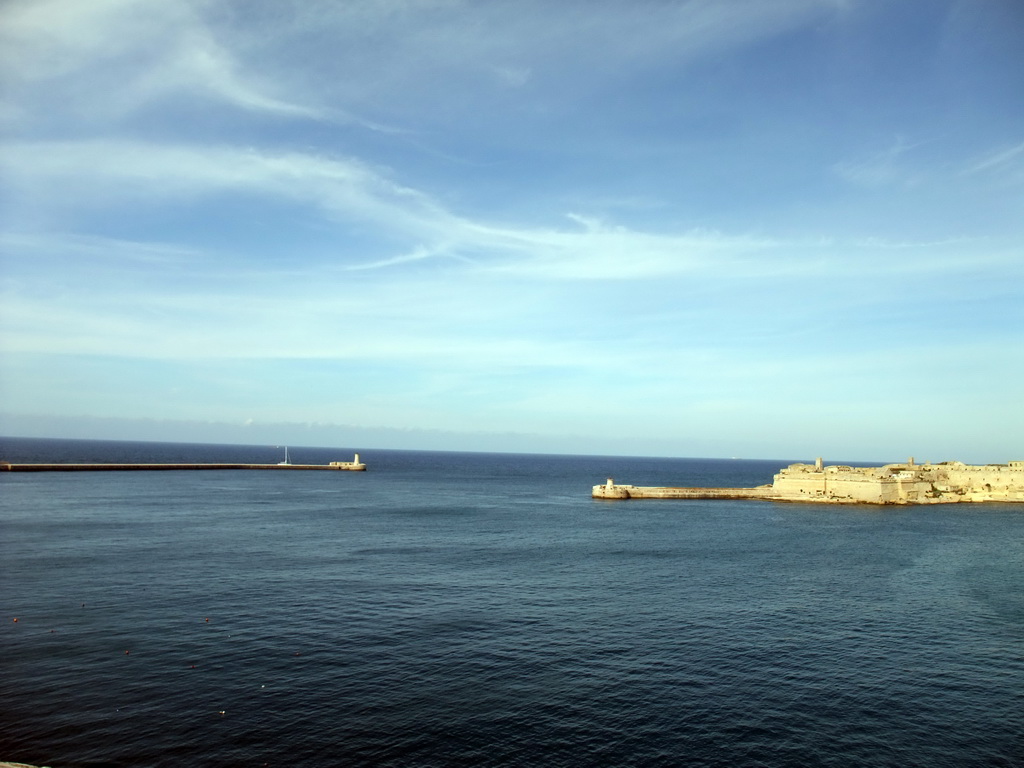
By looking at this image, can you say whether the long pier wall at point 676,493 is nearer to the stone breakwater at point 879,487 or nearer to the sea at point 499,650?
the stone breakwater at point 879,487

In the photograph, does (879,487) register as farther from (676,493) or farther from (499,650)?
(499,650)

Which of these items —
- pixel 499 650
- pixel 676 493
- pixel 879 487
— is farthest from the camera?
pixel 676 493

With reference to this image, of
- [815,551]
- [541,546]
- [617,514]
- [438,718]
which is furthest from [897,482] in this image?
[438,718]

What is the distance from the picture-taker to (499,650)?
4175 cm

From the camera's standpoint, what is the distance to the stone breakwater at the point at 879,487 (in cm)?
13400

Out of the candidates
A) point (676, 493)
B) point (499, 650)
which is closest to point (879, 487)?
point (676, 493)

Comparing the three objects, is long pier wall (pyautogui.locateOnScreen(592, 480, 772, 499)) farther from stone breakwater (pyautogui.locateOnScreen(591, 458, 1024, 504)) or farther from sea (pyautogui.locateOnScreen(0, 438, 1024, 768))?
sea (pyautogui.locateOnScreen(0, 438, 1024, 768))

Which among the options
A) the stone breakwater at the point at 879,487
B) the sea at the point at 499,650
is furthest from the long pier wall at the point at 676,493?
the sea at the point at 499,650

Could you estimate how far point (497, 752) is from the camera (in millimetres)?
29328

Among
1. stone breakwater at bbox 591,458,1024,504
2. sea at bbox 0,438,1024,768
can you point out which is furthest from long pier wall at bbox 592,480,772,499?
sea at bbox 0,438,1024,768

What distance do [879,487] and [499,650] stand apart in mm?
115929

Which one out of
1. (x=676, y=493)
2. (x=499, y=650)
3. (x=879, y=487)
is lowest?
(x=499, y=650)

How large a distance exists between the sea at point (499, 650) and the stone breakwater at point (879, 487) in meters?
47.6

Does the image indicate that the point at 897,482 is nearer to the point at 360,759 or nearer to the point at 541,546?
the point at 541,546
